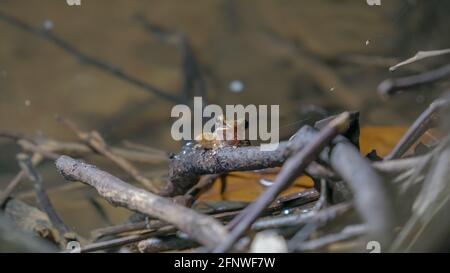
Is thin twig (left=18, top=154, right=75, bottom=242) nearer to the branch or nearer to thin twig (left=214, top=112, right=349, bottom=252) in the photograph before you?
the branch

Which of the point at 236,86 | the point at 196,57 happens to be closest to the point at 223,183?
the point at 236,86

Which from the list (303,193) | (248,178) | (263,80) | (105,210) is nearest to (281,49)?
(263,80)

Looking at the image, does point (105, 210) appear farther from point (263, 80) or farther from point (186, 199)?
point (263, 80)

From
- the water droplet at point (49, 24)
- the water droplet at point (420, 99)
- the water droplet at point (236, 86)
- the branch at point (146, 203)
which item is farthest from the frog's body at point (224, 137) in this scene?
the water droplet at point (49, 24)

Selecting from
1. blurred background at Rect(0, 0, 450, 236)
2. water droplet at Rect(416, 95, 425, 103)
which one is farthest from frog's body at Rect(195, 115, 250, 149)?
blurred background at Rect(0, 0, 450, 236)

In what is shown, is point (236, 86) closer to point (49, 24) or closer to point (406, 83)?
point (49, 24)

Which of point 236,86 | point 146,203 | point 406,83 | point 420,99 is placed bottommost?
point 146,203
